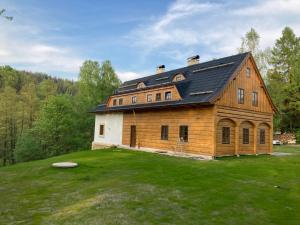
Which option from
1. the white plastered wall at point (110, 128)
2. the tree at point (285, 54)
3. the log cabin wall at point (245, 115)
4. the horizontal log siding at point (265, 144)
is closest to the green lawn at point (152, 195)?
the log cabin wall at point (245, 115)

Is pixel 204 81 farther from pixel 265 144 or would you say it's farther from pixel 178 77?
pixel 265 144

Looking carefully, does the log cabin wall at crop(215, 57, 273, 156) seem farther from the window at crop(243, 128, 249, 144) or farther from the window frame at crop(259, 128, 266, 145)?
the window at crop(243, 128, 249, 144)

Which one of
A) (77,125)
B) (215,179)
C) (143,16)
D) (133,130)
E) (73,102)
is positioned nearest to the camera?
(215,179)

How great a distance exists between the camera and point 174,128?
21.9m

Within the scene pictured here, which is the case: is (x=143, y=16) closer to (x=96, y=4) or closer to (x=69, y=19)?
(x=96, y=4)

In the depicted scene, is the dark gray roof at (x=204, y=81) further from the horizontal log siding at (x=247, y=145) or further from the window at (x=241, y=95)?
the horizontal log siding at (x=247, y=145)

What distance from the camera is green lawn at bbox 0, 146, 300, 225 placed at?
745 centimetres

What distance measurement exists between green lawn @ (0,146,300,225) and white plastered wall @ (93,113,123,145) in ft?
44.0

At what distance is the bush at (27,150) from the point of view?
38.5 meters

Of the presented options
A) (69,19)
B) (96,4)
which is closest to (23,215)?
(96,4)

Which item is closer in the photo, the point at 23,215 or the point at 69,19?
the point at 23,215

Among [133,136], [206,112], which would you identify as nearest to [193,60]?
[206,112]

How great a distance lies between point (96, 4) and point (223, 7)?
27.5ft

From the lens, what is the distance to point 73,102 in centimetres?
4966
